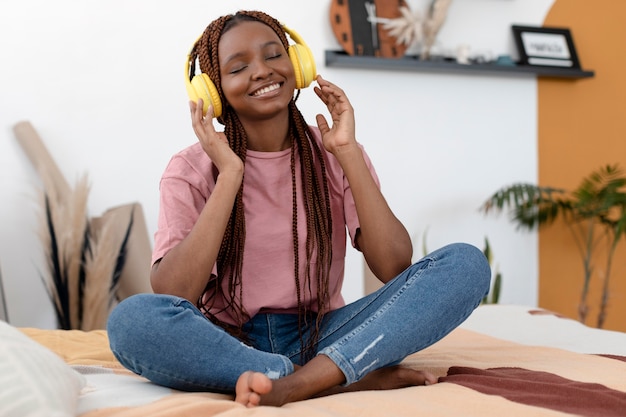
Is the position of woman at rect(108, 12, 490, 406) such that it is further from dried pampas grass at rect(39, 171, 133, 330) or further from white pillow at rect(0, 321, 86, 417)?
dried pampas grass at rect(39, 171, 133, 330)

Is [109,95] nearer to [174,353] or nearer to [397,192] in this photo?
[397,192]

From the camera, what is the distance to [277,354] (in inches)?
55.7

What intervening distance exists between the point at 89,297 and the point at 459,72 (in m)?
1.87

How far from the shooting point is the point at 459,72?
144 inches

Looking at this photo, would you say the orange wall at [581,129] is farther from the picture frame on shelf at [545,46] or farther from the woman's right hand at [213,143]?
the woman's right hand at [213,143]

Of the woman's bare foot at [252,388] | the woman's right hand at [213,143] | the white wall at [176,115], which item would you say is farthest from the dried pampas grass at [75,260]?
the woman's bare foot at [252,388]

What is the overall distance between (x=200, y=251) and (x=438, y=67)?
2.27 meters

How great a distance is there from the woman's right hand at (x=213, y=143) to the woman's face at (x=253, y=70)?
0.09 m

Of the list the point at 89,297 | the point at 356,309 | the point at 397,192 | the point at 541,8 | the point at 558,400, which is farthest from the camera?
the point at 541,8

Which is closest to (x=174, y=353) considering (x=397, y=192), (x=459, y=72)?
(x=397, y=192)

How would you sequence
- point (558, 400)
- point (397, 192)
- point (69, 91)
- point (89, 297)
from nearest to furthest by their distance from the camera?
point (558, 400)
point (89, 297)
point (69, 91)
point (397, 192)

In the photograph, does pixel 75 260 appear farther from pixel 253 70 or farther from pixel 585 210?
pixel 585 210

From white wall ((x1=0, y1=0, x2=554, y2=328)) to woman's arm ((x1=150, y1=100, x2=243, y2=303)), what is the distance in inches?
62.1

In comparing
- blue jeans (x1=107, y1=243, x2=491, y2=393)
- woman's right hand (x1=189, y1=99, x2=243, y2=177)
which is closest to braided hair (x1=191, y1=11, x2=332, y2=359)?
woman's right hand (x1=189, y1=99, x2=243, y2=177)
